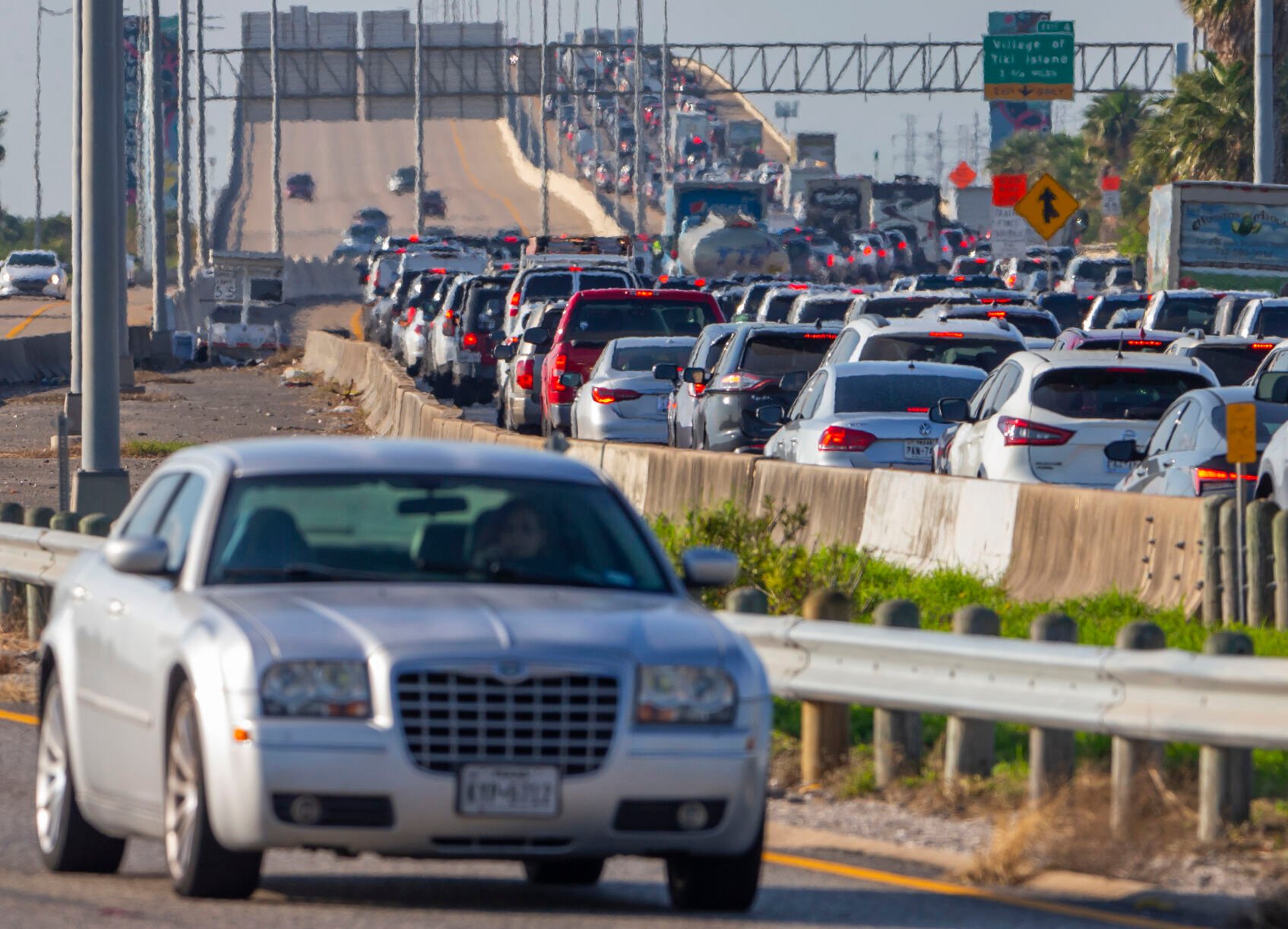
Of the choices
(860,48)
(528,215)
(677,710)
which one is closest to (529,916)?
(677,710)

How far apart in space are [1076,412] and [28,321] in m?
62.9

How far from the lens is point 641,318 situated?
103ft

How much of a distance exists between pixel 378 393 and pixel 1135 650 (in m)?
29.6

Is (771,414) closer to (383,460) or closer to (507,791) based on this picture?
(383,460)

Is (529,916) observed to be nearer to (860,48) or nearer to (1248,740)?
(1248,740)

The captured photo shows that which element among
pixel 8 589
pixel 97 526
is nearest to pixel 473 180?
pixel 8 589

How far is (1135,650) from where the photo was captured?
28.1ft

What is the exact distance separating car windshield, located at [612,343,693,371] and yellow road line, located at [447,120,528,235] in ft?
315

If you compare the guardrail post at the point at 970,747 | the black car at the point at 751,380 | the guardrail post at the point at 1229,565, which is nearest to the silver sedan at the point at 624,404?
the black car at the point at 751,380

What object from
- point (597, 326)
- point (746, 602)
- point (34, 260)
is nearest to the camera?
point (746, 602)

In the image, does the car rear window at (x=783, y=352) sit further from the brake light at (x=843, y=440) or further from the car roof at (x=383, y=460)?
the car roof at (x=383, y=460)

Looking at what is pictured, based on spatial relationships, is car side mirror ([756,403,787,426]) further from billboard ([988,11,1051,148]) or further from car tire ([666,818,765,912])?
billboard ([988,11,1051,148])

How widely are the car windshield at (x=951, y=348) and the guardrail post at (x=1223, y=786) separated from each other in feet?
46.8

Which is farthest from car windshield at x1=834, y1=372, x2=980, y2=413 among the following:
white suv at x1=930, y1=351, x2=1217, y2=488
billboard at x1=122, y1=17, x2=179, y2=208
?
billboard at x1=122, y1=17, x2=179, y2=208
